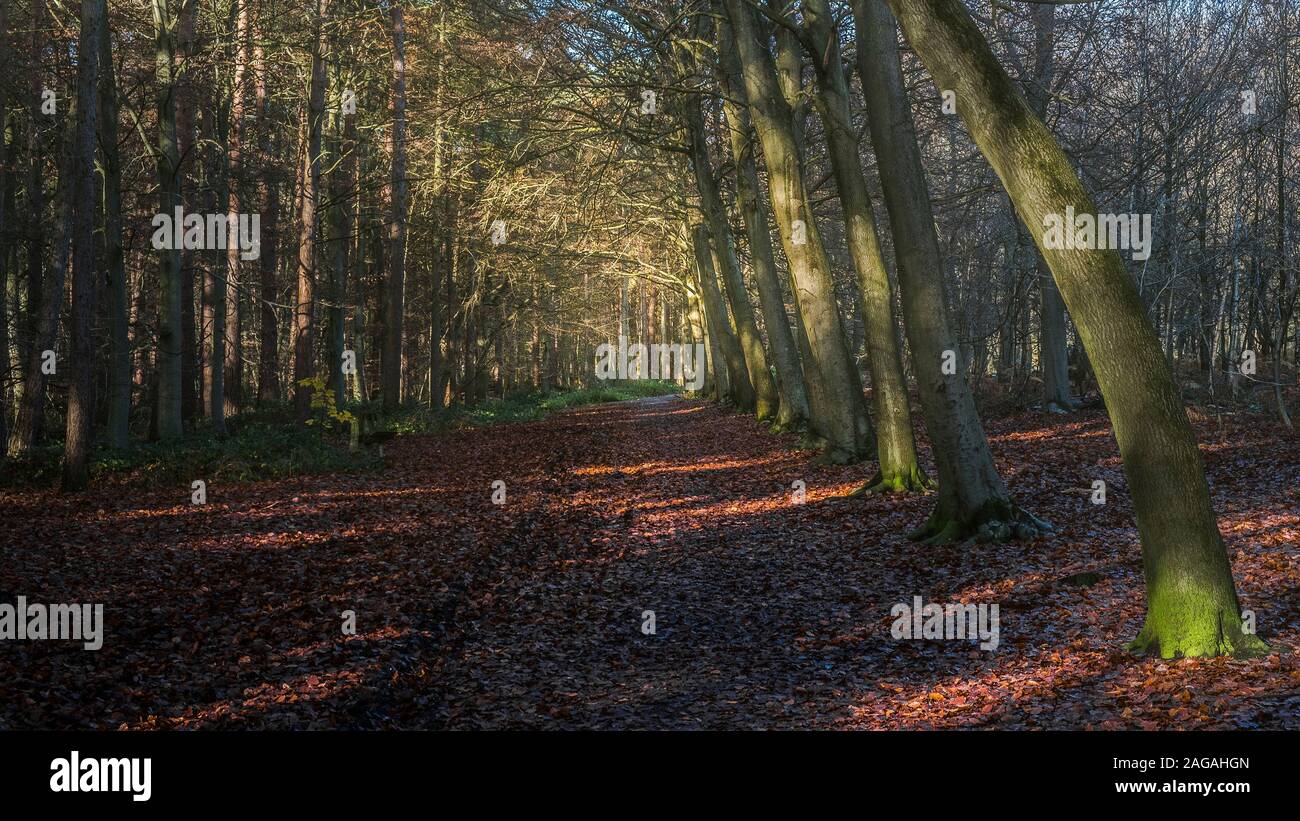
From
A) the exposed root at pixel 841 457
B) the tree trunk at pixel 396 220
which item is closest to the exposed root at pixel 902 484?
the exposed root at pixel 841 457

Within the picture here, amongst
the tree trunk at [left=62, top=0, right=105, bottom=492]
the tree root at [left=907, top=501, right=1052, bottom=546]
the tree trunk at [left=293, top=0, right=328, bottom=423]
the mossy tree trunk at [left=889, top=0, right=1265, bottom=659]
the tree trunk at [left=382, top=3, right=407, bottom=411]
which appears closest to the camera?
the mossy tree trunk at [left=889, top=0, right=1265, bottom=659]

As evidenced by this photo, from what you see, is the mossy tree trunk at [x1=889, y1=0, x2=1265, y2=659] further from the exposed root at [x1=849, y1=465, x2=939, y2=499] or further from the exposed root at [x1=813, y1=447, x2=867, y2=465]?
the exposed root at [x1=813, y1=447, x2=867, y2=465]

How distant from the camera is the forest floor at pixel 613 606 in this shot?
20.2 ft

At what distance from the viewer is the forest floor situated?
20.2 ft

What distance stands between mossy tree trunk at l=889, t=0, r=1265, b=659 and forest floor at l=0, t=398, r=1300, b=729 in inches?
13.0

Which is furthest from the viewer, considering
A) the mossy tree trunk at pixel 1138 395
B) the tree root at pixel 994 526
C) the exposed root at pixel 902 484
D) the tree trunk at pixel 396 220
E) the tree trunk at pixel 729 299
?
the tree trunk at pixel 729 299

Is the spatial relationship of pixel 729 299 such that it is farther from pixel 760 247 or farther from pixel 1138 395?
pixel 1138 395

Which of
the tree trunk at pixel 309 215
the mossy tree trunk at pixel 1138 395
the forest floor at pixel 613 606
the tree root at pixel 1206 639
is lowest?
the forest floor at pixel 613 606

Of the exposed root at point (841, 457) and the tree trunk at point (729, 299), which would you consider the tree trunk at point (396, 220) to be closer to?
the tree trunk at point (729, 299)

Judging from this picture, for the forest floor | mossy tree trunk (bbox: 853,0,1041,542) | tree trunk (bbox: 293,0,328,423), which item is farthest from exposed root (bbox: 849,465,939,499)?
tree trunk (bbox: 293,0,328,423)

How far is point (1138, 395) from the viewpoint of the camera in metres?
6.39

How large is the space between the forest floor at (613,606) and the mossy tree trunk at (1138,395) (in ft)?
1.08

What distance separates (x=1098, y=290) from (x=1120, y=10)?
13.4 m
